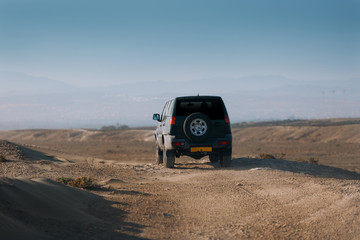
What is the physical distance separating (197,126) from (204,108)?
823mm

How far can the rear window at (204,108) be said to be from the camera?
1332 centimetres

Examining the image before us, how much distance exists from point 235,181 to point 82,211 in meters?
5.27

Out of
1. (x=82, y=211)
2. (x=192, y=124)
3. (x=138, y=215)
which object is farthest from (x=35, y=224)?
(x=192, y=124)

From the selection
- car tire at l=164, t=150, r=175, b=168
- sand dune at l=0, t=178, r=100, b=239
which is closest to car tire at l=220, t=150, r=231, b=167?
car tire at l=164, t=150, r=175, b=168

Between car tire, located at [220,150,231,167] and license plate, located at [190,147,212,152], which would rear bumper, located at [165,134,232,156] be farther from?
car tire, located at [220,150,231,167]

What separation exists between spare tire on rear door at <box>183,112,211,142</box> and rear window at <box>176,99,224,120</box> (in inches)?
25.0

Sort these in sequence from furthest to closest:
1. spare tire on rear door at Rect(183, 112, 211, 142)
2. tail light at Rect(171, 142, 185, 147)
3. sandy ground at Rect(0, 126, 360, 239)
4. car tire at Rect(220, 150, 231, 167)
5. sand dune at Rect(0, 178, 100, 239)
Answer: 1. car tire at Rect(220, 150, 231, 167)
2. tail light at Rect(171, 142, 185, 147)
3. spare tire on rear door at Rect(183, 112, 211, 142)
4. sandy ground at Rect(0, 126, 360, 239)
5. sand dune at Rect(0, 178, 100, 239)

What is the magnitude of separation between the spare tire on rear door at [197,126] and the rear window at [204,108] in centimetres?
64

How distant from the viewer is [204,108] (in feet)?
43.9

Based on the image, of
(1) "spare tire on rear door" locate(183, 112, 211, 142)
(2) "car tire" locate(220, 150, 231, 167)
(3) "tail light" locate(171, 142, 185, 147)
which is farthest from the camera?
(2) "car tire" locate(220, 150, 231, 167)

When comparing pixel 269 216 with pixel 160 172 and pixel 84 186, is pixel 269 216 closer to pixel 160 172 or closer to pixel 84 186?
pixel 84 186

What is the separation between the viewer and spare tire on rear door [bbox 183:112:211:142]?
12.7m

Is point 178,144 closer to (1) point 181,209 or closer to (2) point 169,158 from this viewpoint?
(2) point 169,158

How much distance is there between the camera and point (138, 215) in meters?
6.88
